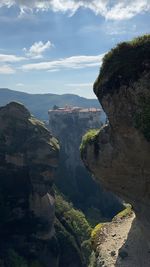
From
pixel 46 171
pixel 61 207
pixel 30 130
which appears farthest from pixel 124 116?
pixel 61 207

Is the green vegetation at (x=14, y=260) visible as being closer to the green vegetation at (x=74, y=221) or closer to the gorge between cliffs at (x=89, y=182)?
the gorge between cliffs at (x=89, y=182)

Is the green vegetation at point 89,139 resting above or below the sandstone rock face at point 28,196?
above

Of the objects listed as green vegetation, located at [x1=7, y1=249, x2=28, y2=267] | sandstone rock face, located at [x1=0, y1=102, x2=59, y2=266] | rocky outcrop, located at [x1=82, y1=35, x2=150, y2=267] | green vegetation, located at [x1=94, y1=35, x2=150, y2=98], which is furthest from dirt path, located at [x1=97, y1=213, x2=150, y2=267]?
sandstone rock face, located at [x1=0, y1=102, x2=59, y2=266]

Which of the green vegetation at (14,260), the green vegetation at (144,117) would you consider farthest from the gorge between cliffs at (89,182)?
the green vegetation at (14,260)

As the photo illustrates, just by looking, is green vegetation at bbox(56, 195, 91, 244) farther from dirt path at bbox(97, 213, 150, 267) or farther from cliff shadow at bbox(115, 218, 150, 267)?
cliff shadow at bbox(115, 218, 150, 267)

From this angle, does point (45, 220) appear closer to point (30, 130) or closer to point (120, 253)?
point (30, 130)

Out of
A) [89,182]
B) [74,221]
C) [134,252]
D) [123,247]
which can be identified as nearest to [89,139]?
[123,247]

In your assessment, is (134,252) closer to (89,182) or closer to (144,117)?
(144,117)
